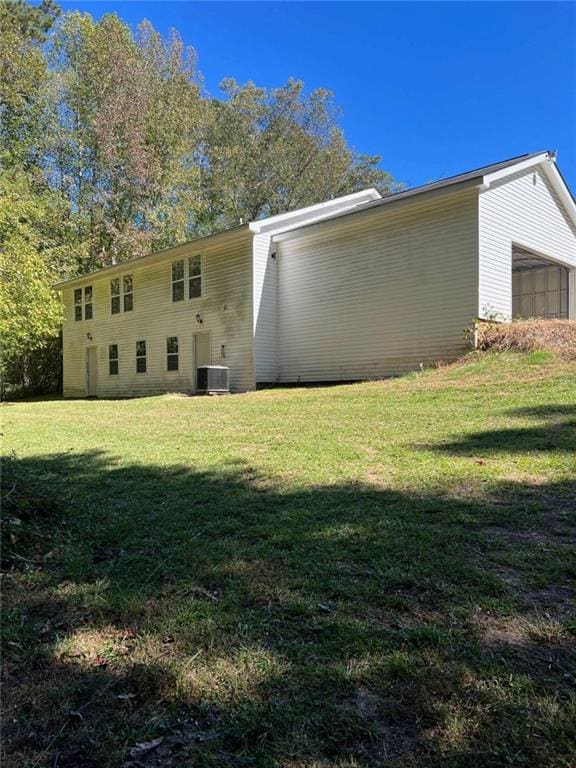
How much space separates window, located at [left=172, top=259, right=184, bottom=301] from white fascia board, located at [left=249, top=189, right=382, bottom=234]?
11.5 ft

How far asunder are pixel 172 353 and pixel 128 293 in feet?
11.2

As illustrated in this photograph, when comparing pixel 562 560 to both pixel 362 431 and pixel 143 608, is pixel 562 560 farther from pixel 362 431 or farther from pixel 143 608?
pixel 362 431

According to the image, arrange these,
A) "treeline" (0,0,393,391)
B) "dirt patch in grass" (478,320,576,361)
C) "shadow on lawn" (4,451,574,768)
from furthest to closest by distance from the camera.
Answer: "treeline" (0,0,393,391), "dirt patch in grass" (478,320,576,361), "shadow on lawn" (4,451,574,768)

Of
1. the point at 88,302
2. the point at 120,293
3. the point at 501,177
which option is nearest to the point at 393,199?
the point at 501,177

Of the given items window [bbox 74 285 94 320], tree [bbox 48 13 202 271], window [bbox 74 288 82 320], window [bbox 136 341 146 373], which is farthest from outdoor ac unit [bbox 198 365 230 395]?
tree [bbox 48 13 202 271]

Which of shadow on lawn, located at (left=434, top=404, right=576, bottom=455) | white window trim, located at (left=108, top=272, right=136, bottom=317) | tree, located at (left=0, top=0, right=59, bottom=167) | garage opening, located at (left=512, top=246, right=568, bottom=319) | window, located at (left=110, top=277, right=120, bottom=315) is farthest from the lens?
tree, located at (left=0, top=0, right=59, bottom=167)

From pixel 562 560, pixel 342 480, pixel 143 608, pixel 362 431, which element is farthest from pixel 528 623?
pixel 362 431

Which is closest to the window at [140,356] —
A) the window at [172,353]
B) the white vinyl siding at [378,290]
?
the window at [172,353]

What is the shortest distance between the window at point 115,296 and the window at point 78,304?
2277 millimetres

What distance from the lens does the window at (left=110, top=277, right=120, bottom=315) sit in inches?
745

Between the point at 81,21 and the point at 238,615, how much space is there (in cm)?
2895

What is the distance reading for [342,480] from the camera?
160 inches

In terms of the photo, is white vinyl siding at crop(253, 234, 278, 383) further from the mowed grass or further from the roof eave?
the mowed grass

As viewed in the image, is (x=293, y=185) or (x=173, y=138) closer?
(x=173, y=138)
